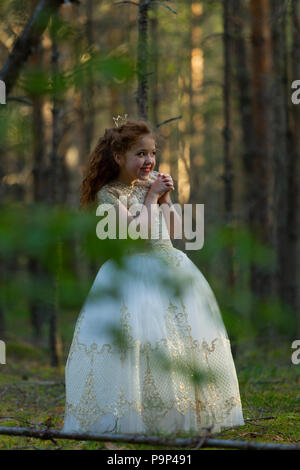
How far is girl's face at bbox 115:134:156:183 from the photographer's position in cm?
343

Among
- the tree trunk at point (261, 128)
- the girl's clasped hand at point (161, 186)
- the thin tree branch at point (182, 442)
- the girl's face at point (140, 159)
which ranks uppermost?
the tree trunk at point (261, 128)

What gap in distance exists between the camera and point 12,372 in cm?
703

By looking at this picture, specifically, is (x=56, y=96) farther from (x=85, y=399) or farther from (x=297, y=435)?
(x=297, y=435)

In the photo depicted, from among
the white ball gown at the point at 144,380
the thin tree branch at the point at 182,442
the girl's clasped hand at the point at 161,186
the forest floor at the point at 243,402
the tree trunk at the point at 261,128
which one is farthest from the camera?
the tree trunk at the point at 261,128

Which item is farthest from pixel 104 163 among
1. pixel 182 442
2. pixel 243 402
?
pixel 243 402

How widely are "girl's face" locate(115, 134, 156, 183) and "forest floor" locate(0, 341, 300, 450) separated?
1.47 metres

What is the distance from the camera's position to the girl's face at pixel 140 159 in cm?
343

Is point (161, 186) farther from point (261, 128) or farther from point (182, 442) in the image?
point (261, 128)

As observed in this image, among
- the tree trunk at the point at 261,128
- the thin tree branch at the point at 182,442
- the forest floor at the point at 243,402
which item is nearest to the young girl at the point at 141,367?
the forest floor at the point at 243,402

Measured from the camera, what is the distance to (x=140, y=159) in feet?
11.2

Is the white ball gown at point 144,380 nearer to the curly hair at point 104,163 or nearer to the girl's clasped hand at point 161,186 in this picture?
the curly hair at point 104,163

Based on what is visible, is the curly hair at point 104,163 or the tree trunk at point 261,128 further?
the tree trunk at point 261,128

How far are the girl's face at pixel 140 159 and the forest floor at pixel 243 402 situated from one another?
147cm
